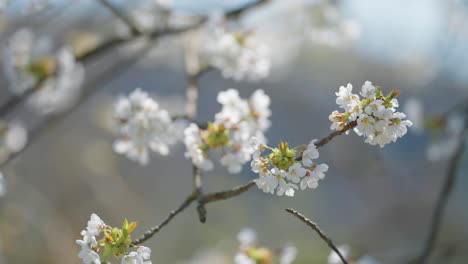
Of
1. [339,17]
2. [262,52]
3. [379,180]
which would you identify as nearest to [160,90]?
[379,180]

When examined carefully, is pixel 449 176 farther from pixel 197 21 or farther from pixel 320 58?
pixel 320 58

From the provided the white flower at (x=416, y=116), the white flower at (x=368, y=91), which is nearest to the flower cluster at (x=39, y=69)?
the white flower at (x=368, y=91)

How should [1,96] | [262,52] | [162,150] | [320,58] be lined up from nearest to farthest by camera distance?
1. [162,150]
2. [262,52]
3. [1,96]
4. [320,58]

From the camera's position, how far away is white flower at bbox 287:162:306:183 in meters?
1.14

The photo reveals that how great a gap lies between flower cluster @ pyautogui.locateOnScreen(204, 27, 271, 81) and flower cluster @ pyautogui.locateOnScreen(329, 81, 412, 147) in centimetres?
90

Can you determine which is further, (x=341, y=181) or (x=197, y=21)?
(x=341, y=181)

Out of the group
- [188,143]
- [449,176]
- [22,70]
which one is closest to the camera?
[188,143]

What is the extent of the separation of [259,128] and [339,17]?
3.72 ft

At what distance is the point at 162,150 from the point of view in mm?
1731

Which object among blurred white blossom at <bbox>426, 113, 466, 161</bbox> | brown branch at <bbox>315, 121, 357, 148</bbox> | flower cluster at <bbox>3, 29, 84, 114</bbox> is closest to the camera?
brown branch at <bbox>315, 121, 357, 148</bbox>

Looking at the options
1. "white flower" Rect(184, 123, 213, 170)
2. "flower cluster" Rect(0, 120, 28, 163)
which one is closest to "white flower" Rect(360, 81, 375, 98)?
"white flower" Rect(184, 123, 213, 170)

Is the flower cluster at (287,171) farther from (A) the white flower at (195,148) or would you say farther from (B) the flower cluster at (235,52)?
(B) the flower cluster at (235,52)

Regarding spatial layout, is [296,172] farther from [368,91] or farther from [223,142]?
[223,142]

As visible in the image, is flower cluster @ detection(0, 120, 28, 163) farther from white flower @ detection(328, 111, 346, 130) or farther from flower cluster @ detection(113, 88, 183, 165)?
white flower @ detection(328, 111, 346, 130)
